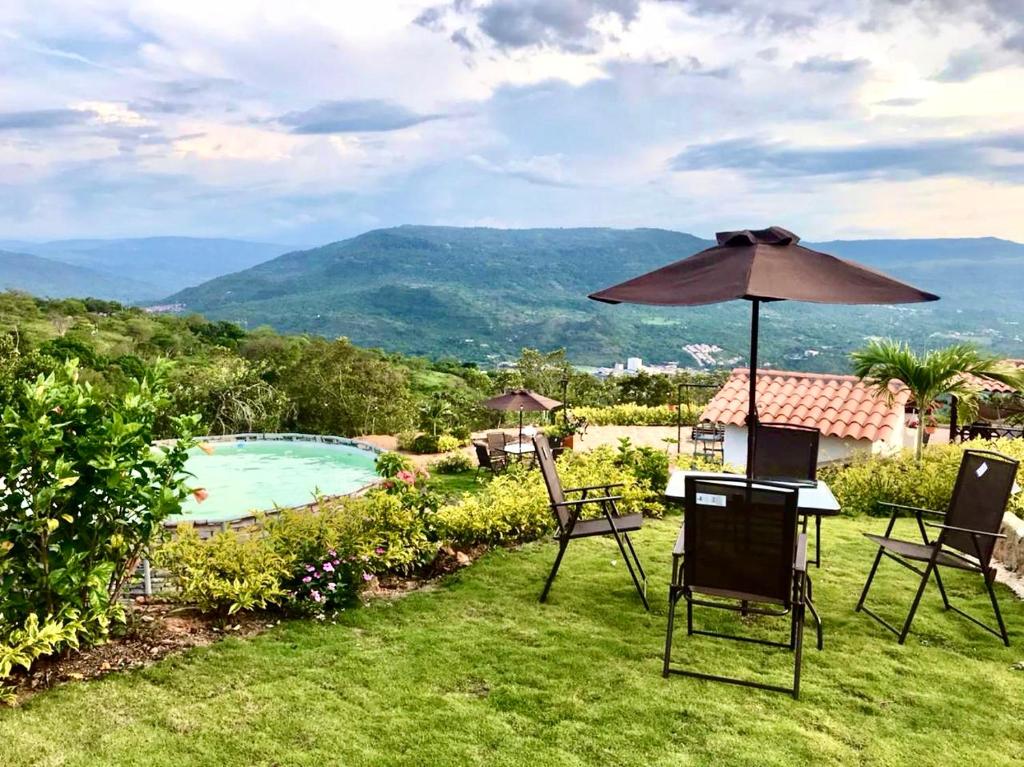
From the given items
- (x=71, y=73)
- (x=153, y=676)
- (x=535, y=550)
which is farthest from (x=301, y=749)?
(x=71, y=73)

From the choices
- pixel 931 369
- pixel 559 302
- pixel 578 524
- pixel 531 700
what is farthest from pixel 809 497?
pixel 559 302

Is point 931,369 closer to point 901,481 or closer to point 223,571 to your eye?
point 901,481

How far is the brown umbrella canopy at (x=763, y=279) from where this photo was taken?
3.70m

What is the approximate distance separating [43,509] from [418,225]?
7793 inches

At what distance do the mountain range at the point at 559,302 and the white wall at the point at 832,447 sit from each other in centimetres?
2402

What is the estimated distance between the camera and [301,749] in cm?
289

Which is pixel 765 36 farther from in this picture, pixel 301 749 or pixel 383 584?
pixel 301 749

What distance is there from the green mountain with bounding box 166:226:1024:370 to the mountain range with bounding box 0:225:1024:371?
37 centimetres

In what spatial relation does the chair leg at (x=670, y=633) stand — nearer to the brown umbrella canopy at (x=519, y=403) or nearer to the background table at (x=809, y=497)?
the background table at (x=809, y=497)

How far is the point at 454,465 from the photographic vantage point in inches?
495

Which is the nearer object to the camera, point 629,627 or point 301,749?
point 301,749

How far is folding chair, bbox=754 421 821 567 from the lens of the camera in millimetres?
5445

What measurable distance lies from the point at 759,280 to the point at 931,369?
6861 millimetres

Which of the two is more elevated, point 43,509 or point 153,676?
point 43,509
